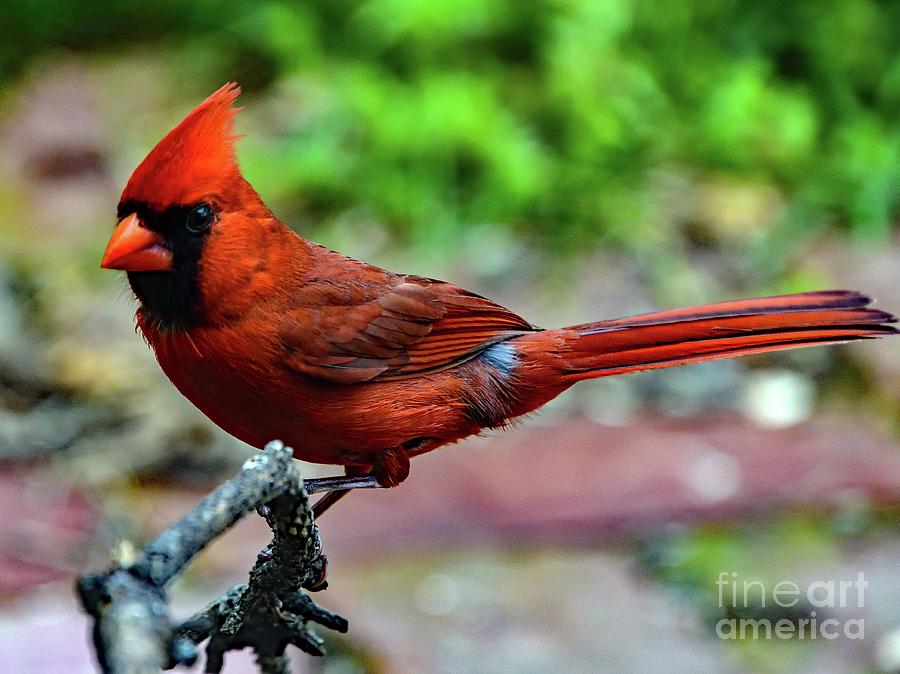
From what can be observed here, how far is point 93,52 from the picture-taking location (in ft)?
19.3

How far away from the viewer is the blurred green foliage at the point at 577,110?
4.65 metres

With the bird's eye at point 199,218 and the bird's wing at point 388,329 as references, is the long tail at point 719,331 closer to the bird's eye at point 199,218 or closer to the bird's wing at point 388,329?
the bird's wing at point 388,329

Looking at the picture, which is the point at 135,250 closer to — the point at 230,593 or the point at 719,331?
the point at 230,593

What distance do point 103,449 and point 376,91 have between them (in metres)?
1.72

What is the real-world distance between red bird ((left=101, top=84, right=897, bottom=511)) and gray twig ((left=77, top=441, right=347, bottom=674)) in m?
0.19

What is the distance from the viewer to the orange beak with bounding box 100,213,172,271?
1.59 meters

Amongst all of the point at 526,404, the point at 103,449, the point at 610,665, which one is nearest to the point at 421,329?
the point at 526,404

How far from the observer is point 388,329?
2.04 meters

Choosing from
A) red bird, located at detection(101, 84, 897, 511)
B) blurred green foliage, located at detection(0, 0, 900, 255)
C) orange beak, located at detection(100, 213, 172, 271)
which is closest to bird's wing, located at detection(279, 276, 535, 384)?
red bird, located at detection(101, 84, 897, 511)

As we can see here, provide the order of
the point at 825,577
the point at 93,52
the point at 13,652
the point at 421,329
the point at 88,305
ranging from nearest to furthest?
1. the point at 421,329
2. the point at 13,652
3. the point at 825,577
4. the point at 88,305
5. the point at 93,52

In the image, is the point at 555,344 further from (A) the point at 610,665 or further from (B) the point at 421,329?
(A) the point at 610,665

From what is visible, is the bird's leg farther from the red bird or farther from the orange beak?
the orange beak

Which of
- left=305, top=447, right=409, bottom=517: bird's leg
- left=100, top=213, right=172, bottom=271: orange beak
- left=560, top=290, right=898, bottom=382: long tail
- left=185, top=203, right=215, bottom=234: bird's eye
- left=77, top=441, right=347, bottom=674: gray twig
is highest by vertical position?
left=560, top=290, right=898, bottom=382: long tail

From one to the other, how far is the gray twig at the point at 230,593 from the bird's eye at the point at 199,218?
1.28 feet
